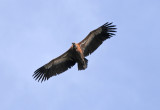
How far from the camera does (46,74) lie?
33.1m

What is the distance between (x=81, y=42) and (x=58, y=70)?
7.31 ft

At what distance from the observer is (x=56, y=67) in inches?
1294

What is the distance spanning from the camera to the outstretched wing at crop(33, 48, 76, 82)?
107ft

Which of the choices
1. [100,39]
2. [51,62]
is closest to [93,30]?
[100,39]

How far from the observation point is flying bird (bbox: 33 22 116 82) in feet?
105

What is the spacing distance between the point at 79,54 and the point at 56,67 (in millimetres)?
1951

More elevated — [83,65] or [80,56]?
[80,56]

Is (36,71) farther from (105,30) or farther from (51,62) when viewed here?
(105,30)

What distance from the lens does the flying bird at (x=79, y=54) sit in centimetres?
3190

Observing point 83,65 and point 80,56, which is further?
point 83,65

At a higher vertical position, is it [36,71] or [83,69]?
[36,71]

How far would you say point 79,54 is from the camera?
31719 mm

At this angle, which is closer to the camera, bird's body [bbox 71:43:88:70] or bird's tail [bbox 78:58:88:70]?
bird's body [bbox 71:43:88:70]

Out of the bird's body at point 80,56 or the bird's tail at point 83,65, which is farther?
the bird's tail at point 83,65
